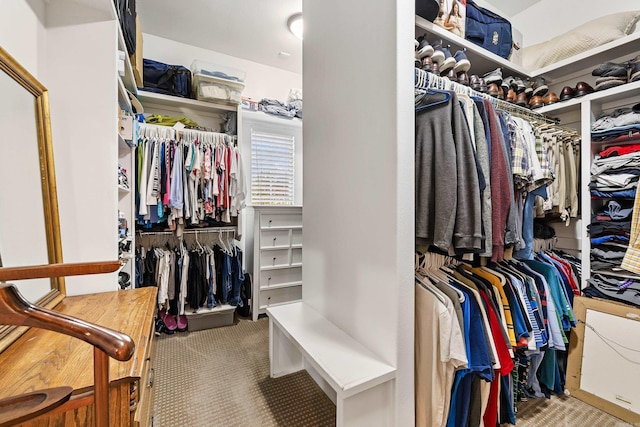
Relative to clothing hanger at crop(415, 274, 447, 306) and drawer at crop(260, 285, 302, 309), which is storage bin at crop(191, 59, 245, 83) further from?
clothing hanger at crop(415, 274, 447, 306)

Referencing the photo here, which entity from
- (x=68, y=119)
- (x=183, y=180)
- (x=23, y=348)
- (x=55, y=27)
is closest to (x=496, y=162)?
(x=23, y=348)

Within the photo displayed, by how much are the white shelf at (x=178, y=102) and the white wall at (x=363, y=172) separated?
1.46m

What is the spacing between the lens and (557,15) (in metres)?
2.28

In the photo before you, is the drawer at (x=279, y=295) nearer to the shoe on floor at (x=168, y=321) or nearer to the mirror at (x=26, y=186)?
the shoe on floor at (x=168, y=321)

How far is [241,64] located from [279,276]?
260cm

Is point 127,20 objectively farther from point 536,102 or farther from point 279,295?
point 536,102

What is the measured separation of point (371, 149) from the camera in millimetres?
1319

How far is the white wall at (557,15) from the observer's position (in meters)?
2.03

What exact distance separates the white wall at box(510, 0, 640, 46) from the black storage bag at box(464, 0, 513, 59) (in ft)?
2.51

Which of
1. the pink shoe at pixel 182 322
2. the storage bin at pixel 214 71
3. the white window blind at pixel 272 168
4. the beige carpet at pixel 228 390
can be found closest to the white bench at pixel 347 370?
the beige carpet at pixel 228 390

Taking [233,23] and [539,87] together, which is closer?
[539,87]

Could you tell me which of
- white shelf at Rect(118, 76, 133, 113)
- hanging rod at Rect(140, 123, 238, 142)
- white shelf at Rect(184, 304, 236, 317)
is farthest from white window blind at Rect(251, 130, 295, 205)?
white shelf at Rect(118, 76, 133, 113)

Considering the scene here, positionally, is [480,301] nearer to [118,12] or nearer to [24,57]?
[24,57]

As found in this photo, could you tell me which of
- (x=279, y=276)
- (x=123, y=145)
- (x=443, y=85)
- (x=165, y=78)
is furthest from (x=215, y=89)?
(x=443, y=85)
